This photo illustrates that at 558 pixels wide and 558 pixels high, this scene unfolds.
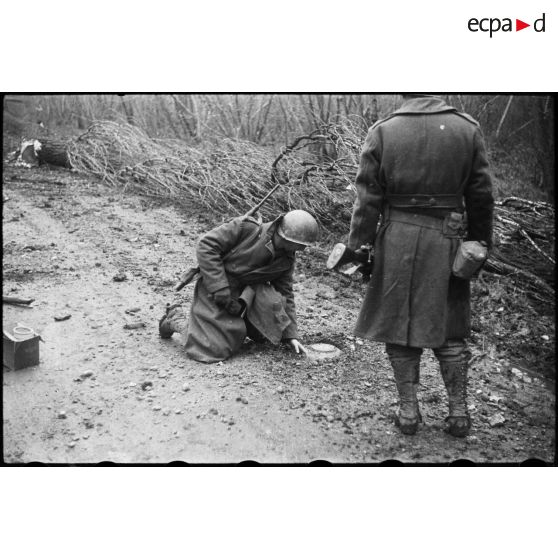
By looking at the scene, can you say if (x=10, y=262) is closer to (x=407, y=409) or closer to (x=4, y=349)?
(x=4, y=349)

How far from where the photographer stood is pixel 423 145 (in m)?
2.84

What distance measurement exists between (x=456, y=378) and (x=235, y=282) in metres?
1.63

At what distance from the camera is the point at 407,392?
3109 millimetres

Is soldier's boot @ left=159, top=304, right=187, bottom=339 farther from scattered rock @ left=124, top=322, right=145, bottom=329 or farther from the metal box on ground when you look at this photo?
the metal box on ground

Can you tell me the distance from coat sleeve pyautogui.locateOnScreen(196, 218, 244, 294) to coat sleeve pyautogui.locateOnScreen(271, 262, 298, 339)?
40 cm

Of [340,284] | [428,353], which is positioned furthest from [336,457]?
[340,284]

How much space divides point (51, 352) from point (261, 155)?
331 cm

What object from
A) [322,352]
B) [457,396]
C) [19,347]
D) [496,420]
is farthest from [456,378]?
[19,347]

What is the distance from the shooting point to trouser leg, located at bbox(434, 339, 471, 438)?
304 centimetres

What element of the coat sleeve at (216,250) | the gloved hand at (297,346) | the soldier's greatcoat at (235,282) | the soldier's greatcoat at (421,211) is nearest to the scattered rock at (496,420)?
the soldier's greatcoat at (421,211)

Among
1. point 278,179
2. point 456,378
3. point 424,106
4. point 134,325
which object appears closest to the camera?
point 424,106

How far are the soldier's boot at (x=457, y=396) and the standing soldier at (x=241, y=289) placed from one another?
1.17 metres

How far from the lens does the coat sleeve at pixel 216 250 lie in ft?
12.4

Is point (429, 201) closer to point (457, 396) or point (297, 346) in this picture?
point (457, 396)
